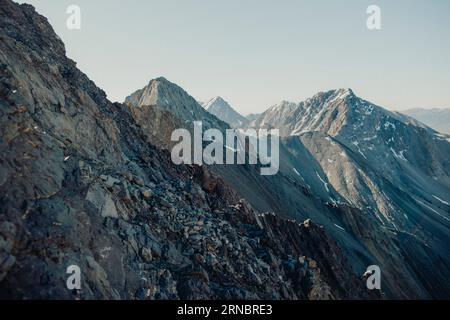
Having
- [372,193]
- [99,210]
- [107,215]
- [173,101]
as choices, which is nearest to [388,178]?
[372,193]

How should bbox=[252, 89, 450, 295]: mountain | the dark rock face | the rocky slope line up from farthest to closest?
bbox=[252, 89, 450, 295]: mountain → the rocky slope → the dark rock face

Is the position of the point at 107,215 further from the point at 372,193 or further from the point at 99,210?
the point at 372,193

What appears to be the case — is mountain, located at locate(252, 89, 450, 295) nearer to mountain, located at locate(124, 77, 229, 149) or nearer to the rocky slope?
the rocky slope

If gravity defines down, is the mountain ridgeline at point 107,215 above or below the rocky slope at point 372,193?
below

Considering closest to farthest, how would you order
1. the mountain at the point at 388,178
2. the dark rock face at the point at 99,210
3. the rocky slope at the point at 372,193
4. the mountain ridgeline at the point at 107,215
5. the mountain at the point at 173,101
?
the dark rock face at the point at 99,210 < the mountain ridgeline at the point at 107,215 < the rocky slope at the point at 372,193 < the mountain at the point at 388,178 < the mountain at the point at 173,101

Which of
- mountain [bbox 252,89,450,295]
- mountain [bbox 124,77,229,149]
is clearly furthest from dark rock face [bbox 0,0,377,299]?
mountain [bbox 252,89,450,295]

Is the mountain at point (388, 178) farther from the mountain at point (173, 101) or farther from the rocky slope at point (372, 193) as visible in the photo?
the mountain at point (173, 101)

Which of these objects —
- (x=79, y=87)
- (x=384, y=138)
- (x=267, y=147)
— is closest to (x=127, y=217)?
(x=79, y=87)

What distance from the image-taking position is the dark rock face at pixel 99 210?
18469mm

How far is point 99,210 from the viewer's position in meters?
21.9

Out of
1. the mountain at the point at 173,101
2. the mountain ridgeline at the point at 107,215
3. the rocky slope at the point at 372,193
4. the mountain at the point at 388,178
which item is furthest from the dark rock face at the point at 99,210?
the mountain at the point at 388,178

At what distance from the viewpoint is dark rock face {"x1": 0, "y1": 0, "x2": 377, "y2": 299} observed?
727 inches

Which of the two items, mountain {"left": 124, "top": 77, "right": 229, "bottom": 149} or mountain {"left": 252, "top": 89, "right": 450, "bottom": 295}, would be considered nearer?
mountain {"left": 252, "top": 89, "right": 450, "bottom": 295}
